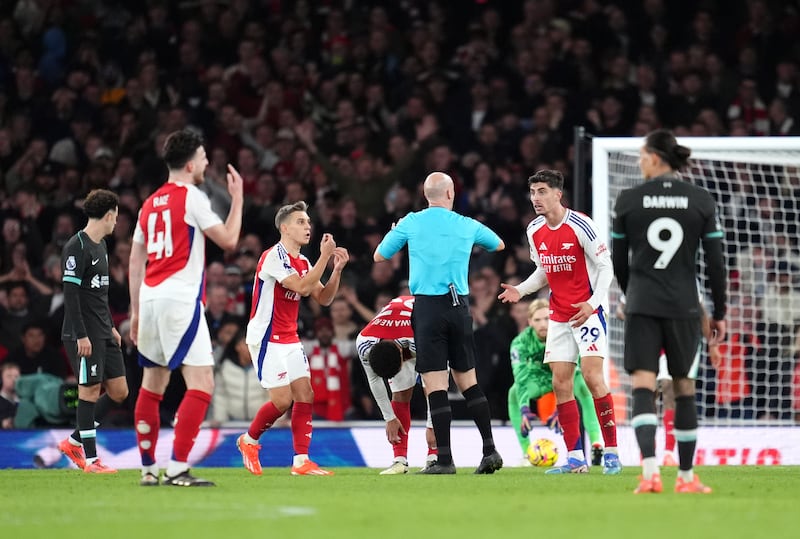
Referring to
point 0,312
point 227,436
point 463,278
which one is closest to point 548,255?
point 463,278

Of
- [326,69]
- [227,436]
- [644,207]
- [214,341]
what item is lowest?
[227,436]

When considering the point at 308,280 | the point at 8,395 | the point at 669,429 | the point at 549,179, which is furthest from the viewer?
the point at 8,395

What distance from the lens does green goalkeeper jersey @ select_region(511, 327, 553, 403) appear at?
1262 centimetres

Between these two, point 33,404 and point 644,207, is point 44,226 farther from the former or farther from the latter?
point 644,207

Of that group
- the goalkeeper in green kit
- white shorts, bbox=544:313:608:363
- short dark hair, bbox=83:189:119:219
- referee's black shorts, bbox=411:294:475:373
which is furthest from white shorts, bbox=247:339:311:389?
the goalkeeper in green kit

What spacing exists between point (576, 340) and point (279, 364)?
7.90 feet

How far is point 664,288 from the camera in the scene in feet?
25.1

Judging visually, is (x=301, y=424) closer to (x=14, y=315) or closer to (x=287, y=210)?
(x=287, y=210)

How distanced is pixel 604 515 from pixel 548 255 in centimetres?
392

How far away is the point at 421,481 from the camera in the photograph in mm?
9297

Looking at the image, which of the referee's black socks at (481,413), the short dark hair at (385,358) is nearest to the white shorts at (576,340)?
the referee's black socks at (481,413)

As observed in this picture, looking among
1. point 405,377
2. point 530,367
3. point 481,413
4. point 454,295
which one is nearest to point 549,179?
point 454,295

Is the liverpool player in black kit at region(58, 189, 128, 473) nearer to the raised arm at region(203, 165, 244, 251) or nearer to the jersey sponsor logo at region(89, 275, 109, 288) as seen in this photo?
the jersey sponsor logo at region(89, 275, 109, 288)

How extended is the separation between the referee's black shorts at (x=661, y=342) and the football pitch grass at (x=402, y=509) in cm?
76
